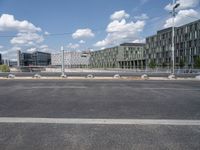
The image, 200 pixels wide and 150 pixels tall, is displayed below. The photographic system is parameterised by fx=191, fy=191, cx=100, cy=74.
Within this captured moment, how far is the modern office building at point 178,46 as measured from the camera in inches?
2717

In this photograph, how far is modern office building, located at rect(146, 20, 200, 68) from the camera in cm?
6900

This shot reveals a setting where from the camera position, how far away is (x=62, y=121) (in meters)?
5.64

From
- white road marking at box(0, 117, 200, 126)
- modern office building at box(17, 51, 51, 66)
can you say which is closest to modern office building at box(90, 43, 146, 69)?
modern office building at box(17, 51, 51, 66)

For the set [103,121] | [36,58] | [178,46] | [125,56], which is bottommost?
[103,121]

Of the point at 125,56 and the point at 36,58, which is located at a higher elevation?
the point at 36,58

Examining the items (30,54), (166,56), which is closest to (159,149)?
(166,56)

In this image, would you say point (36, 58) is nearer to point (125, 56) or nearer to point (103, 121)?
point (125, 56)

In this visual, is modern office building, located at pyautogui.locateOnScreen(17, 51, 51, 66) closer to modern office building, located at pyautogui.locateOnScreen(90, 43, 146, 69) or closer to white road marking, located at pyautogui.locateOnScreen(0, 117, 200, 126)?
modern office building, located at pyautogui.locateOnScreen(90, 43, 146, 69)

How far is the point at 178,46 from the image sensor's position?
79.2 m

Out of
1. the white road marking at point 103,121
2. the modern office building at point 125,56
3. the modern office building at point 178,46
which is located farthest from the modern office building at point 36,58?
the white road marking at point 103,121

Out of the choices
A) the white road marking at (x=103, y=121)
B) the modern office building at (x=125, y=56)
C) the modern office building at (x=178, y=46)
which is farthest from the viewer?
the modern office building at (x=125, y=56)

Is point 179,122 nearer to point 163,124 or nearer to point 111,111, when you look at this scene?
point 163,124

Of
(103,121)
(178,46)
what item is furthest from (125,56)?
(103,121)

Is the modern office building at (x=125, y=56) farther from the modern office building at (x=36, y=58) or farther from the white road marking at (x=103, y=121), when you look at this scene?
the white road marking at (x=103, y=121)
